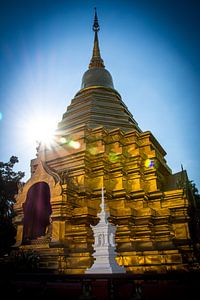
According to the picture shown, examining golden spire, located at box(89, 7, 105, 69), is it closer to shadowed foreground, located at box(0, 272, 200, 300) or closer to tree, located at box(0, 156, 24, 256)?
tree, located at box(0, 156, 24, 256)

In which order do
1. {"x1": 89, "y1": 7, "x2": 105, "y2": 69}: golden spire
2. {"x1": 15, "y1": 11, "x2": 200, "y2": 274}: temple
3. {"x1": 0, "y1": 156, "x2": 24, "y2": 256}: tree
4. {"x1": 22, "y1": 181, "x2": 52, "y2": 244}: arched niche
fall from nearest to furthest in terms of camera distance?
1. {"x1": 15, "y1": 11, "x2": 200, "y2": 274}: temple
2. {"x1": 22, "y1": 181, "x2": 52, "y2": 244}: arched niche
3. {"x1": 0, "y1": 156, "x2": 24, "y2": 256}: tree
4. {"x1": 89, "y1": 7, "x2": 105, "y2": 69}: golden spire

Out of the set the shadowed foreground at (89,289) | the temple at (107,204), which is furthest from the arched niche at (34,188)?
the shadowed foreground at (89,289)

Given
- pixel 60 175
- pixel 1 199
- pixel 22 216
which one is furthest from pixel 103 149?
pixel 1 199

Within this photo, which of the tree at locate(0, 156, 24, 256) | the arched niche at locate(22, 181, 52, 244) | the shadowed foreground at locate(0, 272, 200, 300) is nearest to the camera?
the shadowed foreground at locate(0, 272, 200, 300)

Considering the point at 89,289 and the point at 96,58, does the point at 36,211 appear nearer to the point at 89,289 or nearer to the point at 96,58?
the point at 89,289

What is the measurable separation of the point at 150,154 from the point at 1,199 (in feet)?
39.7

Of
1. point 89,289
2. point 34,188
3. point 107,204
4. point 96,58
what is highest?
point 96,58

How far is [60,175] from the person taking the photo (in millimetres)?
10867

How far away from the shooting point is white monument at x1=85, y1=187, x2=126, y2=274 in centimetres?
666

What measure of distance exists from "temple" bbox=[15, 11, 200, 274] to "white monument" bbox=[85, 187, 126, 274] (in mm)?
1734

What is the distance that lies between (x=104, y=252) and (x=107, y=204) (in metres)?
3.74

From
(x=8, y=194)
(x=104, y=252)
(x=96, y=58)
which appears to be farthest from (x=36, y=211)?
(x=96, y=58)

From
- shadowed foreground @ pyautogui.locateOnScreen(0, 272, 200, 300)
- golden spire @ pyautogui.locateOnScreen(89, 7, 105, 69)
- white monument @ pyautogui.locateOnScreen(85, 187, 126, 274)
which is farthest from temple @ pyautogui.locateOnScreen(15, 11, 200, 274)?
golden spire @ pyautogui.locateOnScreen(89, 7, 105, 69)

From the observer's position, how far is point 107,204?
10680 mm
